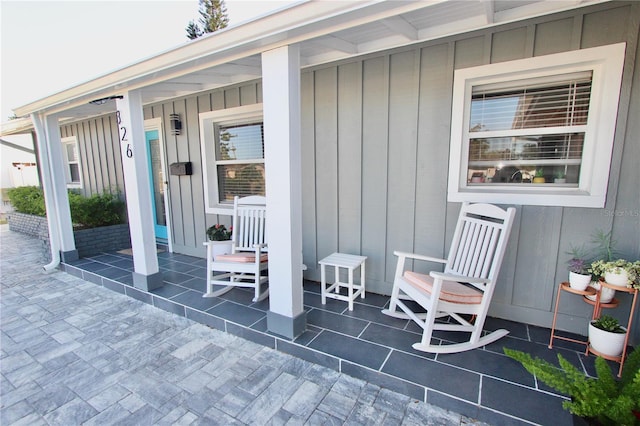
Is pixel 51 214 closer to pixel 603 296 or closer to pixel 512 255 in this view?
pixel 512 255

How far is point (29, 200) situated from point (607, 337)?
9.00 metres

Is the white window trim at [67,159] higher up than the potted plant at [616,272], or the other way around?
the white window trim at [67,159]

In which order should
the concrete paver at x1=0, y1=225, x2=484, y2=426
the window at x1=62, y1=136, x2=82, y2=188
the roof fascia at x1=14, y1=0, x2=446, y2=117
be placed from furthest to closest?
the window at x1=62, y1=136, x2=82, y2=188 < the concrete paver at x1=0, y1=225, x2=484, y2=426 < the roof fascia at x1=14, y1=0, x2=446, y2=117

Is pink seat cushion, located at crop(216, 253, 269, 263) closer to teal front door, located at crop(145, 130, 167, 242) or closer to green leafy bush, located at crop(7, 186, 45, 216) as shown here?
teal front door, located at crop(145, 130, 167, 242)

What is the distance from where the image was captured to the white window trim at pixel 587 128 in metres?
1.93

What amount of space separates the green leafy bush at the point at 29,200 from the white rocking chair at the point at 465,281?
7.10 meters

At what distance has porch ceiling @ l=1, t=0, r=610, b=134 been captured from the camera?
1.57m

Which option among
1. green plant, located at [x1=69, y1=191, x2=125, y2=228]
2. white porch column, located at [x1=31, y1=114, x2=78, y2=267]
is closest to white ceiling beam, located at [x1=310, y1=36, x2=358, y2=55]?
white porch column, located at [x1=31, y1=114, x2=78, y2=267]

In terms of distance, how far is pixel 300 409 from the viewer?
166 centimetres

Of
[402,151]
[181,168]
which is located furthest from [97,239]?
[402,151]

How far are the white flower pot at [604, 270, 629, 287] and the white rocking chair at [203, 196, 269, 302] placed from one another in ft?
8.35

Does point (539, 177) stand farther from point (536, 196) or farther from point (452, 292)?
point (452, 292)

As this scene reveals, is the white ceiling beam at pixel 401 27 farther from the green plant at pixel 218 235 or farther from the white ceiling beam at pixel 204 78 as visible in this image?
the green plant at pixel 218 235

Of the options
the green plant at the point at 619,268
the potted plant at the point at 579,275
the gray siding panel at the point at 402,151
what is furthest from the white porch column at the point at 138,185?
the green plant at the point at 619,268
